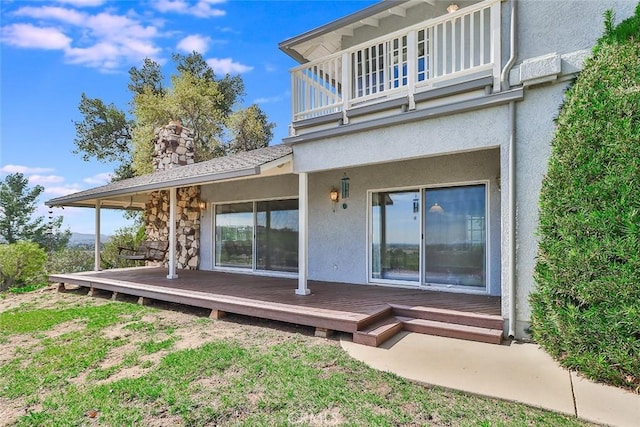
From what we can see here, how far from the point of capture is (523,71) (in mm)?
4523

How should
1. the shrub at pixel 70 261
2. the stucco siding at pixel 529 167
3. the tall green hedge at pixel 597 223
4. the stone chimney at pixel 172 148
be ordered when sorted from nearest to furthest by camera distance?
the tall green hedge at pixel 597 223, the stucco siding at pixel 529 167, the stone chimney at pixel 172 148, the shrub at pixel 70 261

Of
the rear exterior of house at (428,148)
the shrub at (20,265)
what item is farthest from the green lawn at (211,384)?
the shrub at (20,265)

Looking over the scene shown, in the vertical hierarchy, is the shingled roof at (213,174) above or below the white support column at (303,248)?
above

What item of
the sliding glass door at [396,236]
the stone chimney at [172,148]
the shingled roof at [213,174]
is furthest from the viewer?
the stone chimney at [172,148]

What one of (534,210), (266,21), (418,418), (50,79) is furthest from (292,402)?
(50,79)

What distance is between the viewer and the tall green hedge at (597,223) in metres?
3.34

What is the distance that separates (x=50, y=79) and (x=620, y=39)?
59.6 ft

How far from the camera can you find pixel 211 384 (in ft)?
11.9

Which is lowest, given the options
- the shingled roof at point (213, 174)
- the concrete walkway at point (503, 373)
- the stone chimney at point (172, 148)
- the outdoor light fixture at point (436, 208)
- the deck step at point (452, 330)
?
the concrete walkway at point (503, 373)

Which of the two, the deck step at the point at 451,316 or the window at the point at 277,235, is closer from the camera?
the deck step at the point at 451,316

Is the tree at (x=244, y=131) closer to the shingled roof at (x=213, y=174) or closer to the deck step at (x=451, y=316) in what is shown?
the shingled roof at (x=213, y=174)

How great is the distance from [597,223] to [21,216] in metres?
24.2

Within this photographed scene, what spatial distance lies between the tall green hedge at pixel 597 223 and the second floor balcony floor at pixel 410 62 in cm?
133

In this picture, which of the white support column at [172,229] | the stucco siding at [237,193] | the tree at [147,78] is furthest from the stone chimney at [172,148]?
the tree at [147,78]
